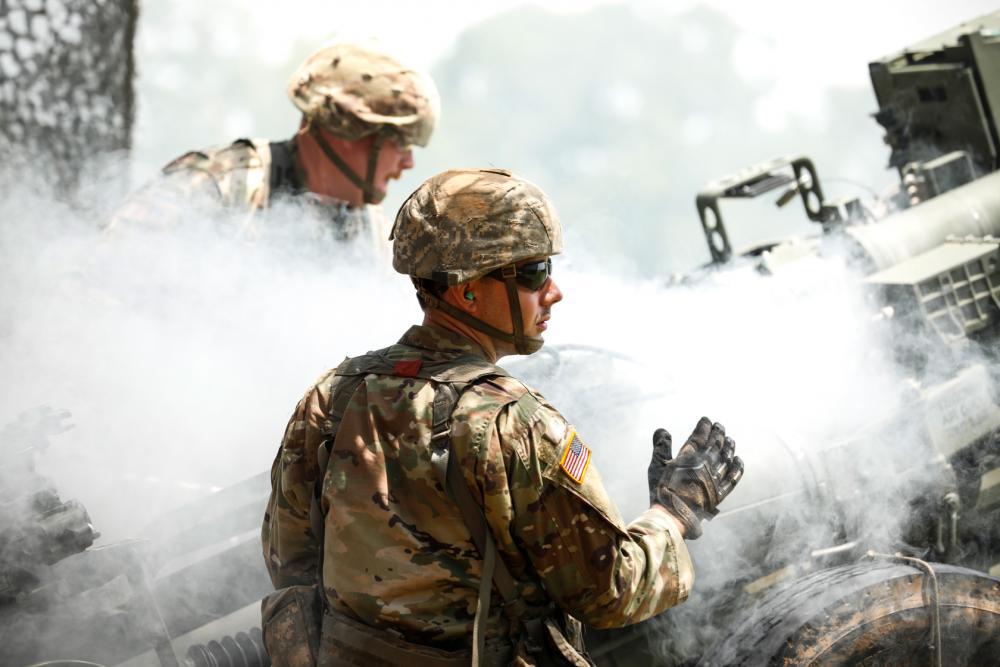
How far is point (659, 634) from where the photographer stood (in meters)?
3.34

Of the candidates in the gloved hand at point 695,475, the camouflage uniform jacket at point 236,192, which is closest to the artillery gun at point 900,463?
the gloved hand at point 695,475

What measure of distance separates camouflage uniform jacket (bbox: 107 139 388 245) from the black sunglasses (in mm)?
2810

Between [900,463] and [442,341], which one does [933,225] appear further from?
[442,341]

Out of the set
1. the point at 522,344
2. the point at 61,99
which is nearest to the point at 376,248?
the point at 61,99

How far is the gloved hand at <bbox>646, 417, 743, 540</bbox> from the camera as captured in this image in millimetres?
2588

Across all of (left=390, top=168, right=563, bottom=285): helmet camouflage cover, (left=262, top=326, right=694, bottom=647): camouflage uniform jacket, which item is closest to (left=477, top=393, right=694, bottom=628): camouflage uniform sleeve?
(left=262, top=326, right=694, bottom=647): camouflage uniform jacket

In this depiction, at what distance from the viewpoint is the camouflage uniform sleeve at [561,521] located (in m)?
2.25

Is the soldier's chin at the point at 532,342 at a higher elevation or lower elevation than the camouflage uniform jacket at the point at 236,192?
lower

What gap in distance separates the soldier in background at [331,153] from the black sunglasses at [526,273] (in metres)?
2.88

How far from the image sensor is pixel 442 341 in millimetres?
2512

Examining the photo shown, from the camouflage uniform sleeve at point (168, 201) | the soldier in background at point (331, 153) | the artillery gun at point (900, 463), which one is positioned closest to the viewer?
the artillery gun at point (900, 463)

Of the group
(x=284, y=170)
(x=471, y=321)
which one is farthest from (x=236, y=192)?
(x=471, y=321)

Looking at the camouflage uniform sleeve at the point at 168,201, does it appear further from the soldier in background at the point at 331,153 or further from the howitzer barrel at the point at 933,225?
the howitzer barrel at the point at 933,225

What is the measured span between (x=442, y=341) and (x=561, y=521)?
50 centimetres
